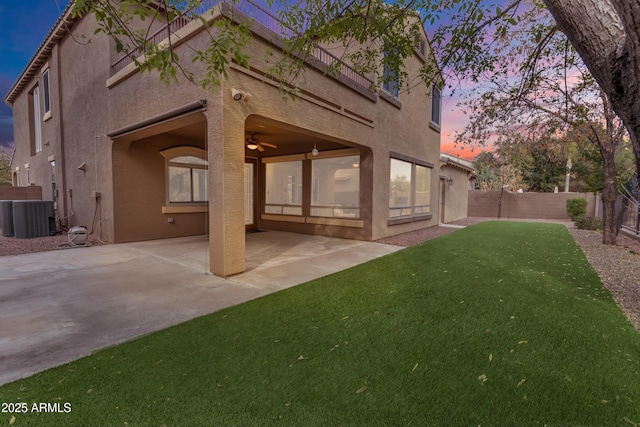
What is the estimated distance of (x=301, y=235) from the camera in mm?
11055

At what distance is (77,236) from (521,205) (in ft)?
85.4

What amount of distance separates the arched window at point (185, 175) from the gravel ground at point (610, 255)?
11.0ft

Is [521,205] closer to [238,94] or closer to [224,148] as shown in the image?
[238,94]

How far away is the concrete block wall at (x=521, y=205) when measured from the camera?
21438mm

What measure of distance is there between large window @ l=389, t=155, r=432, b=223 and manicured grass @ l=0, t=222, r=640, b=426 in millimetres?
7180

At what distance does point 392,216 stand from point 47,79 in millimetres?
15958

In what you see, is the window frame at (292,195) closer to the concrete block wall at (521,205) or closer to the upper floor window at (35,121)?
the upper floor window at (35,121)

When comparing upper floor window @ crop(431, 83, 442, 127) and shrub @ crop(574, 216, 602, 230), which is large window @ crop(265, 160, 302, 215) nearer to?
upper floor window @ crop(431, 83, 442, 127)

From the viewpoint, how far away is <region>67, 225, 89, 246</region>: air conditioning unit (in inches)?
329

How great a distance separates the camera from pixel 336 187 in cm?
1061

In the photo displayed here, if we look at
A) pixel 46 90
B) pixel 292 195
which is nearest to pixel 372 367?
pixel 292 195

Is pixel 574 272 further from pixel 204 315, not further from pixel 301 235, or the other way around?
pixel 301 235

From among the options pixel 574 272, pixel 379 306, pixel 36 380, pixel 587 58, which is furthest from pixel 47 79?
pixel 574 272

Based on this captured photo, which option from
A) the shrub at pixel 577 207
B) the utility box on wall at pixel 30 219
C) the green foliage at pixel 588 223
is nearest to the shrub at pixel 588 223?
the green foliage at pixel 588 223
